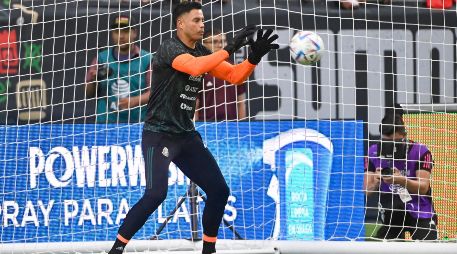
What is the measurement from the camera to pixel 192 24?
9.51m

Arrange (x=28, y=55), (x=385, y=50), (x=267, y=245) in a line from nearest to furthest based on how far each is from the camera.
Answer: (x=267, y=245) → (x=28, y=55) → (x=385, y=50)

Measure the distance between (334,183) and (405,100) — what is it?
187cm

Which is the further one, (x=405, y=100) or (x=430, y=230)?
(x=405, y=100)

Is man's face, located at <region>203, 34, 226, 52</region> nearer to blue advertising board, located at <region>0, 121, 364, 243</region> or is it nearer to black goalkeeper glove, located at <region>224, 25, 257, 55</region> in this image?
blue advertising board, located at <region>0, 121, 364, 243</region>

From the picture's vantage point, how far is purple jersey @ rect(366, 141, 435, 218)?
38.7 feet

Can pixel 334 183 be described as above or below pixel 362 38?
below

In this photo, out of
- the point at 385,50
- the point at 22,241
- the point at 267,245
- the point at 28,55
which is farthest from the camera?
the point at 385,50

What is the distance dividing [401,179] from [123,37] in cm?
297

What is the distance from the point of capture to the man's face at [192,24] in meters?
9.51

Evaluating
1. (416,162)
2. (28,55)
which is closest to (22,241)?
(28,55)

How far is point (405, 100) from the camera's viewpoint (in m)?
13.4

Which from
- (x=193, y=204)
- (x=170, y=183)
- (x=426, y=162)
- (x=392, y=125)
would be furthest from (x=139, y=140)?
(x=426, y=162)

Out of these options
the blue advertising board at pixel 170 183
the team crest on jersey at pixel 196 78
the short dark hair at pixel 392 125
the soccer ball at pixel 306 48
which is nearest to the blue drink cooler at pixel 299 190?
the blue advertising board at pixel 170 183

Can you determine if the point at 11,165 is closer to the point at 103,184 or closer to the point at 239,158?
the point at 103,184
